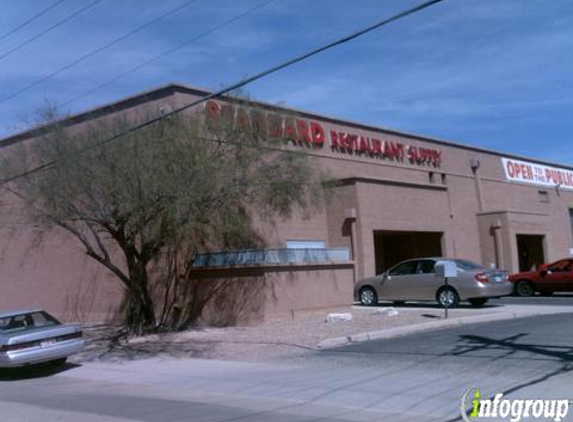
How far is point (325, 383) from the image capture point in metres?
11.8

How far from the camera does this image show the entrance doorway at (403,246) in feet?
107

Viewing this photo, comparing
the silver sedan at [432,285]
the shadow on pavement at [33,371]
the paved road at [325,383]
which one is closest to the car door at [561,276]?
the silver sedan at [432,285]

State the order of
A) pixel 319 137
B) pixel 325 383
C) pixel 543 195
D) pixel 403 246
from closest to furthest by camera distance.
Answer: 1. pixel 325 383
2. pixel 319 137
3. pixel 403 246
4. pixel 543 195

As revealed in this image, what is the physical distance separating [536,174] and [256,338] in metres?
30.6

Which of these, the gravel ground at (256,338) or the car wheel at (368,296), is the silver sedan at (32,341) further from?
the car wheel at (368,296)

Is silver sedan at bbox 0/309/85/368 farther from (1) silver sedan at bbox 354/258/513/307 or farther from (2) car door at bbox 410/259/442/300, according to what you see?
(2) car door at bbox 410/259/442/300

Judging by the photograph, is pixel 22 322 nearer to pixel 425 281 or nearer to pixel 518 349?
pixel 518 349

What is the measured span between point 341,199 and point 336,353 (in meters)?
13.0

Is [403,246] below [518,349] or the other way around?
the other way around

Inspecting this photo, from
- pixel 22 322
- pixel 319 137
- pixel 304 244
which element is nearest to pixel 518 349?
pixel 22 322

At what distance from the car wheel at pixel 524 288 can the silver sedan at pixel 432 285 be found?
5683 millimetres

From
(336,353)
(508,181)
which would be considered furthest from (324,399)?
(508,181)

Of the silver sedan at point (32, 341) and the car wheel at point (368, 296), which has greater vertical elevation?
the car wheel at point (368, 296)

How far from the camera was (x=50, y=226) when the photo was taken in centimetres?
1758
